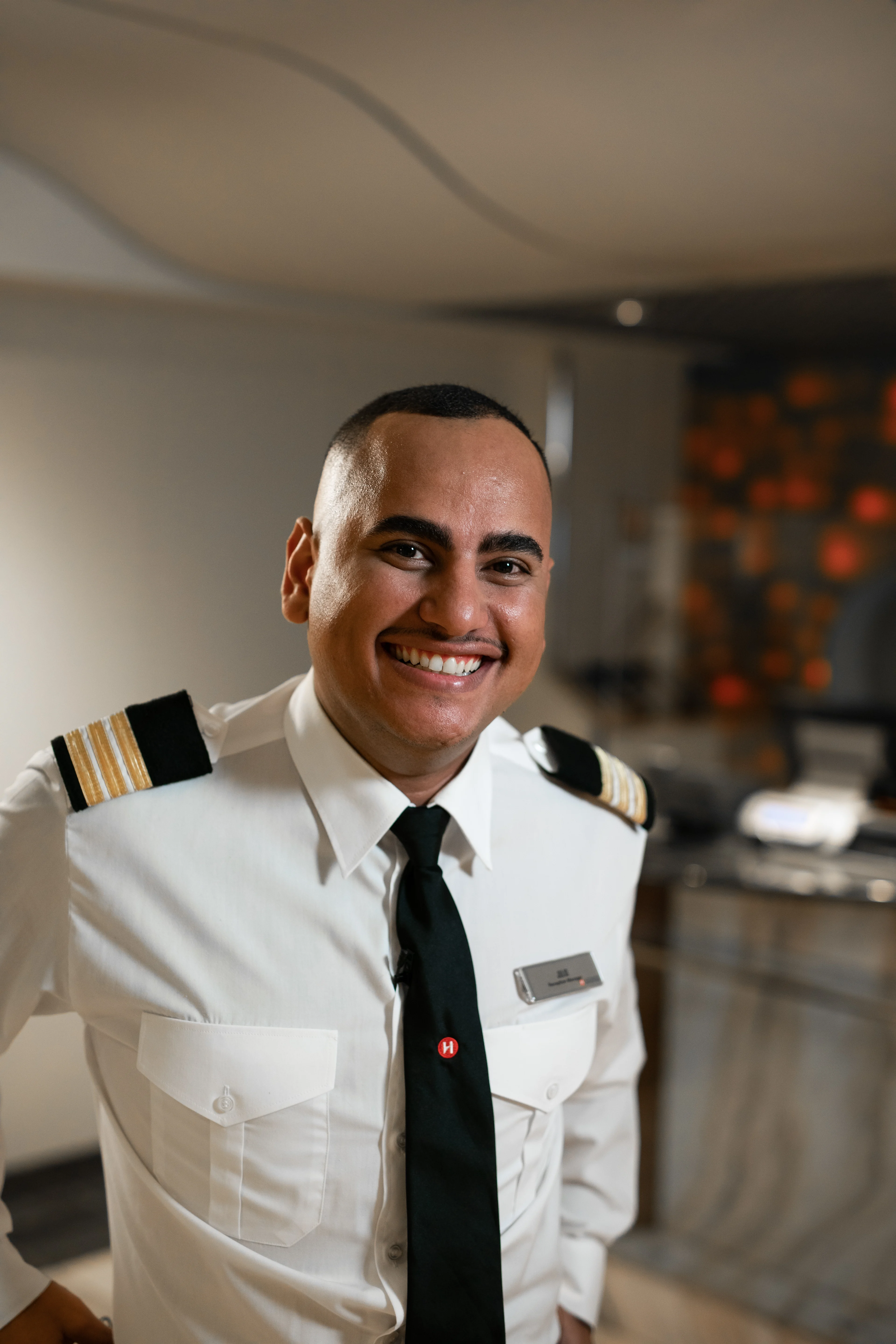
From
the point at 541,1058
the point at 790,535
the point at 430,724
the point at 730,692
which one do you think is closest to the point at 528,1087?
the point at 541,1058

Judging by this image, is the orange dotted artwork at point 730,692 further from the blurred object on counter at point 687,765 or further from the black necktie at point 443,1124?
the black necktie at point 443,1124

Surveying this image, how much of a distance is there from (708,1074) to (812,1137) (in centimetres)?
20

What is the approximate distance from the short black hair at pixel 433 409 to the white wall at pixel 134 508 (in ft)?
0.49

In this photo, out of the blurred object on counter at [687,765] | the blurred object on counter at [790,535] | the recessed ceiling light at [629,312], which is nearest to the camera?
the recessed ceiling light at [629,312]

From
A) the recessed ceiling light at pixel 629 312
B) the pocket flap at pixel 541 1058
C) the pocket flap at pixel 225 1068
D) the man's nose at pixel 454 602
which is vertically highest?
the recessed ceiling light at pixel 629 312

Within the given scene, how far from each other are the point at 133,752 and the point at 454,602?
0.28 metres

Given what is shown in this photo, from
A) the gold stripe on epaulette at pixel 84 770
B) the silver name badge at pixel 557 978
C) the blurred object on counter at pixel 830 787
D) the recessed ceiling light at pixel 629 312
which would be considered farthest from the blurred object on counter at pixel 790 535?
the gold stripe on epaulette at pixel 84 770

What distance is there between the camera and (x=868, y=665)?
8.63 ft

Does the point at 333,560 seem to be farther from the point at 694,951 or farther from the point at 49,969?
the point at 694,951

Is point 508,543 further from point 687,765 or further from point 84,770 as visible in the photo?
point 687,765

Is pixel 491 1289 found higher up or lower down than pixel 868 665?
lower down

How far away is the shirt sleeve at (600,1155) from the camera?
1.11 metres

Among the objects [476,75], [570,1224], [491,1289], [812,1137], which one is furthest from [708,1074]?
[476,75]

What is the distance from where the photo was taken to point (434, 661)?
82 centimetres
